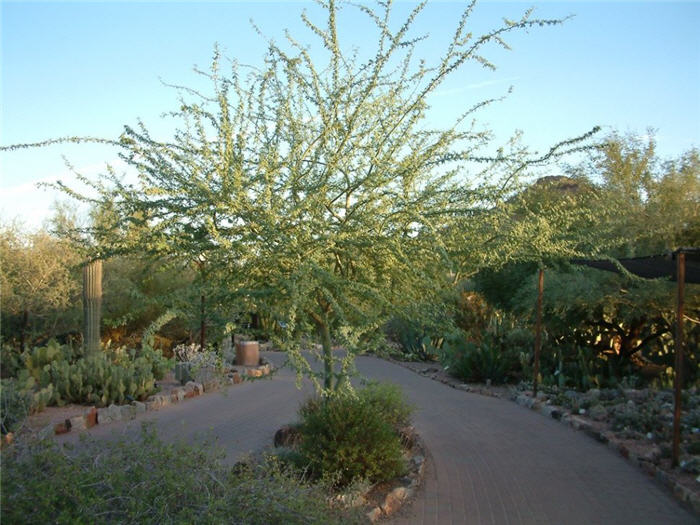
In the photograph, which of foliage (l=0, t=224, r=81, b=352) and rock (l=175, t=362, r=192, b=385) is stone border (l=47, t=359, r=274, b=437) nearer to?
rock (l=175, t=362, r=192, b=385)

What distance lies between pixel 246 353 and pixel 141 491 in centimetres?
1403

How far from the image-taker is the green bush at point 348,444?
22.4 ft

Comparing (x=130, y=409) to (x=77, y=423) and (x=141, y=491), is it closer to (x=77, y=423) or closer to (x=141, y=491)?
(x=77, y=423)

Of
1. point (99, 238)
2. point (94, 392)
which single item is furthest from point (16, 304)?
point (99, 238)

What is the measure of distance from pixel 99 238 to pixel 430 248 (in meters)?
3.39

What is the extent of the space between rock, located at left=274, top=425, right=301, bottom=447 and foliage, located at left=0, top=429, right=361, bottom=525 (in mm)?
3143

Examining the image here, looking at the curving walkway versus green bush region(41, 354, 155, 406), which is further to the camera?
green bush region(41, 354, 155, 406)

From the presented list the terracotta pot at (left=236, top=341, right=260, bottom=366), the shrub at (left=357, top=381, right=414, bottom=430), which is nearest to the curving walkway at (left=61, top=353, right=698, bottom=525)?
the shrub at (left=357, top=381, right=414, bottom=430)

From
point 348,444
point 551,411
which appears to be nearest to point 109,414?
point 348,444

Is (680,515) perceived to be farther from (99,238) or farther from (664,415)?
(99,238)

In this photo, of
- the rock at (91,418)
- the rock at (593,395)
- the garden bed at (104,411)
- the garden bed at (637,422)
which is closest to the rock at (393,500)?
the garden bed at (104,411)

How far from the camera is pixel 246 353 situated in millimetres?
18391

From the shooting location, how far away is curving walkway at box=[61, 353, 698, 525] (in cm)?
666

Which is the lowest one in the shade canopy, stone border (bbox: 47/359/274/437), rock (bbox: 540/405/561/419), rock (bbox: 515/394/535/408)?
rock (bbox: 515/394/535/408)
